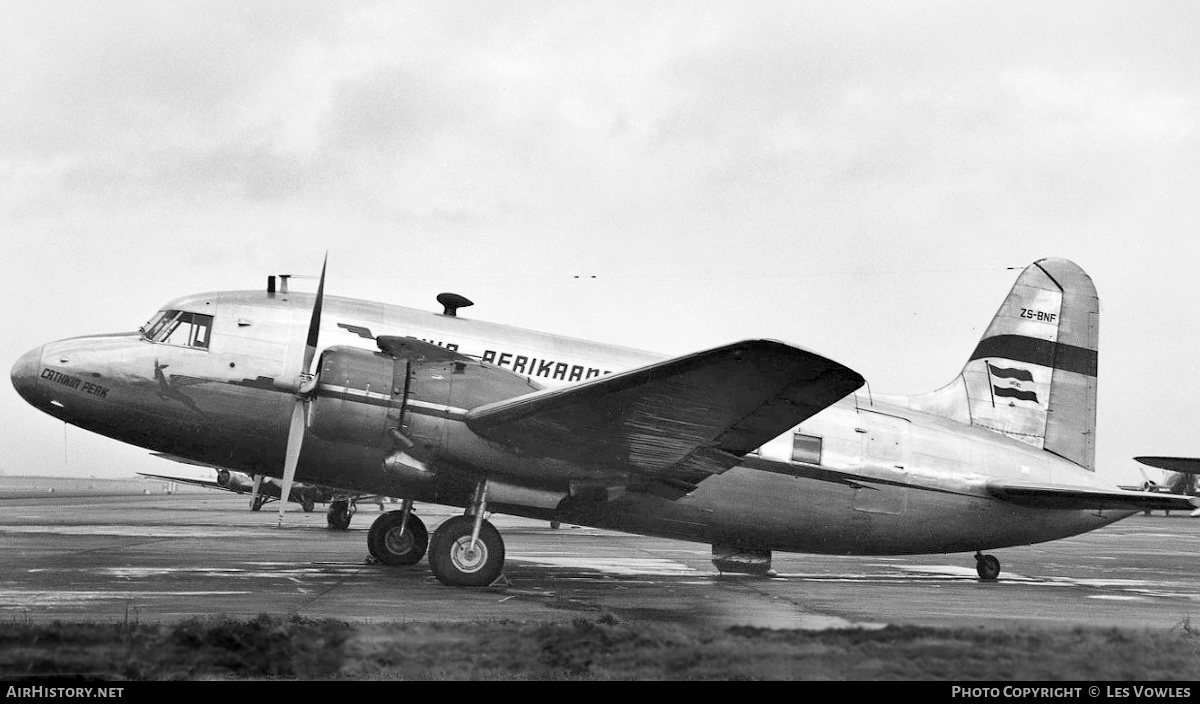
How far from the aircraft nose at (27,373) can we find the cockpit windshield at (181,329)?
1.28 meters

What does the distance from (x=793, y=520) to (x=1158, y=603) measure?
13.9 feet

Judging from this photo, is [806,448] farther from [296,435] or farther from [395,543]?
[296,435]

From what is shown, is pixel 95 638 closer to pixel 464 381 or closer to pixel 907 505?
pixel 464 381

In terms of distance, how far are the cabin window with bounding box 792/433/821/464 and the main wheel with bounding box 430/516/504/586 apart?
4118mm

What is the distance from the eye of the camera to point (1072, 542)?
1117 inches

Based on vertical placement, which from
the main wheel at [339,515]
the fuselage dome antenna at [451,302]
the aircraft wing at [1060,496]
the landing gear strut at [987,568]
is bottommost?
the main wheel at [339,515]

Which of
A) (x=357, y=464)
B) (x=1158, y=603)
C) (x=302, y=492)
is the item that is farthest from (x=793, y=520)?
(x=302, y=492)

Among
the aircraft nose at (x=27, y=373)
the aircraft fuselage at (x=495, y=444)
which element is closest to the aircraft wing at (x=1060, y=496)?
→ the aircraft fuselage at (x=495, y=444)

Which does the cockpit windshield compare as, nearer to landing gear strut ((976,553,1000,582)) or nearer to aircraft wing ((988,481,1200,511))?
aircraft wing ((988,481,1200,511))

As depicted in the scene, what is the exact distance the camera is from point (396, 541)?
13.3 meters

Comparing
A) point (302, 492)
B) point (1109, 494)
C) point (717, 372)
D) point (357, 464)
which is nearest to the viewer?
point (717, 372)

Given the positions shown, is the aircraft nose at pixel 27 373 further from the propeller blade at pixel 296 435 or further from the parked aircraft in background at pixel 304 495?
the parked aircraft in background at pixel 304 495

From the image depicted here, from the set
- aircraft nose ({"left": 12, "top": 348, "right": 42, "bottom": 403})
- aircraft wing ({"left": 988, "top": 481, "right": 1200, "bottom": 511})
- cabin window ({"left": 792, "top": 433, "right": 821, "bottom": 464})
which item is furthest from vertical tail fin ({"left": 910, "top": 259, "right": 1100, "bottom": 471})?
aircraft nose ({"left": 12, "top": 348, "right": 42, "bottom": 403})

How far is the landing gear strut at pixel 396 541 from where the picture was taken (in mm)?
13273
